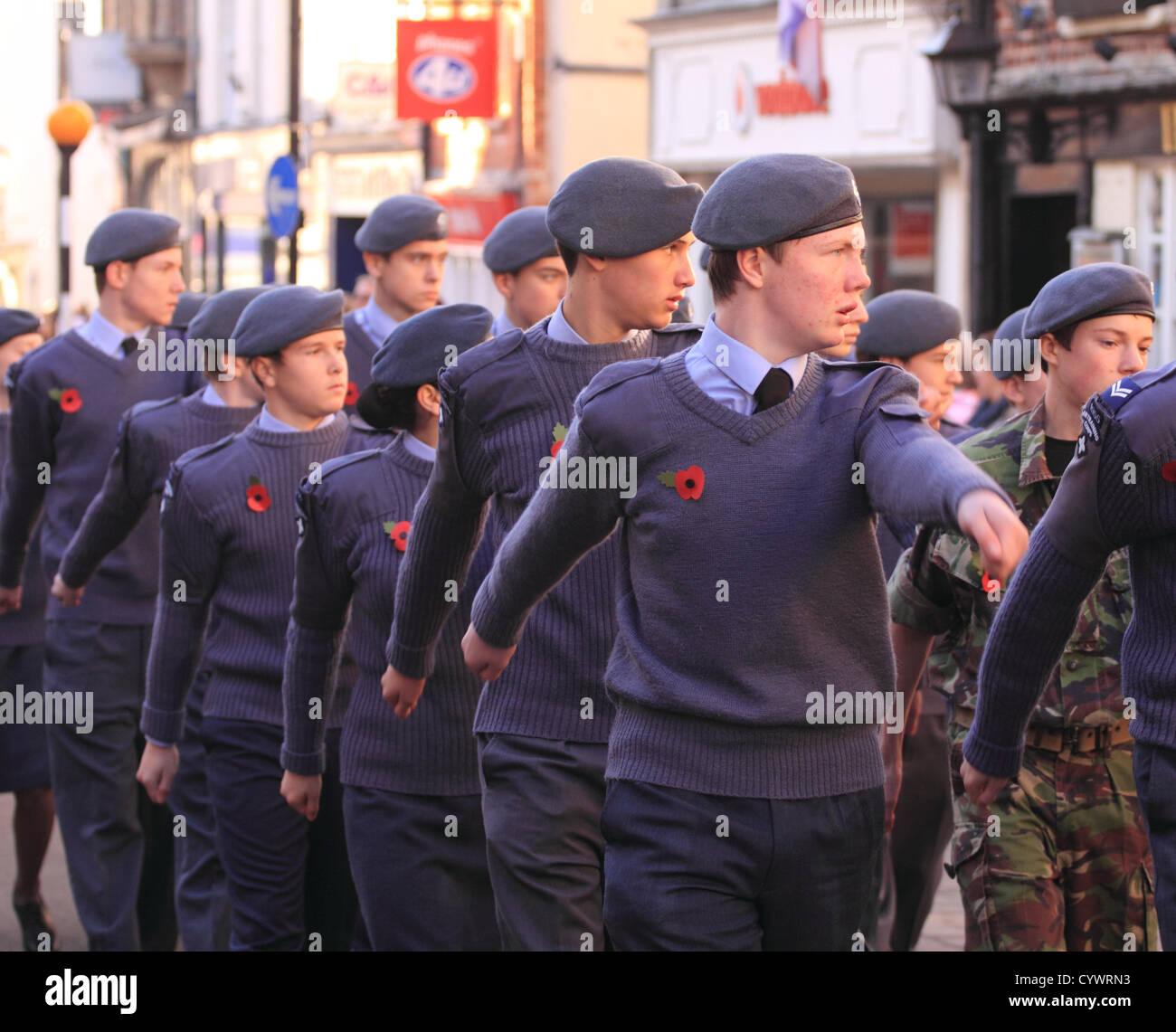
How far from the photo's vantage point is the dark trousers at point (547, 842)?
5.02 meters

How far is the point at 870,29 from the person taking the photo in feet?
76.1

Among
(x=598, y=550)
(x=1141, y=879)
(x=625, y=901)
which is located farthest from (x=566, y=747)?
(x=1141, y=879)

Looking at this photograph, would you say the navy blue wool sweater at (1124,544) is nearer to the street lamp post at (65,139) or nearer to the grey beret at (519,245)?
the grey beret at (519,245)

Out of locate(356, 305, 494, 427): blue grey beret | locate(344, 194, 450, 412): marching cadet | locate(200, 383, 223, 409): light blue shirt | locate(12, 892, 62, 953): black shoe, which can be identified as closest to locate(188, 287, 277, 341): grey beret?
locate(200, 383, 223, 409): light blue shirt

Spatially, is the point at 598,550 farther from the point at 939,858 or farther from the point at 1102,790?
the point at 939,858

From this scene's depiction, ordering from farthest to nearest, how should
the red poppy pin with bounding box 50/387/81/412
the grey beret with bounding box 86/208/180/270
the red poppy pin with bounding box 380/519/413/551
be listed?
the grey beret with bounding box 86/208/180/270
the red poppy pin with bounding box 50/387/81/412
the red poppy pin with bounding box 380/519/413/551

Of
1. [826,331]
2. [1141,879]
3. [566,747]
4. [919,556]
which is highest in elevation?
[826,331]

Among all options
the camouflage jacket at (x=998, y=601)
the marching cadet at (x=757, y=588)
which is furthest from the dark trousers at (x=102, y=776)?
the marching cadet at (x=757, y=588)

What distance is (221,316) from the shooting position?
304 inches

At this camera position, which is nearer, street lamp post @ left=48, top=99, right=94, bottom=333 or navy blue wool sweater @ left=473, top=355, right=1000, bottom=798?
navy blue wool sweater @ left=473, top=355, right=1000, bottom=798

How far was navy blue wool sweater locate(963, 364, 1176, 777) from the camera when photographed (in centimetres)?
400

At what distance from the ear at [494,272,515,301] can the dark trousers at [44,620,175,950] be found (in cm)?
170

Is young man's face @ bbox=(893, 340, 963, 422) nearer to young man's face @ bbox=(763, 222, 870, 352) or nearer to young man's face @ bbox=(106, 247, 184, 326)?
young man's face @ bbox=(106, 247, 184, 326)

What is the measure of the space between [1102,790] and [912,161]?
1767 cm
